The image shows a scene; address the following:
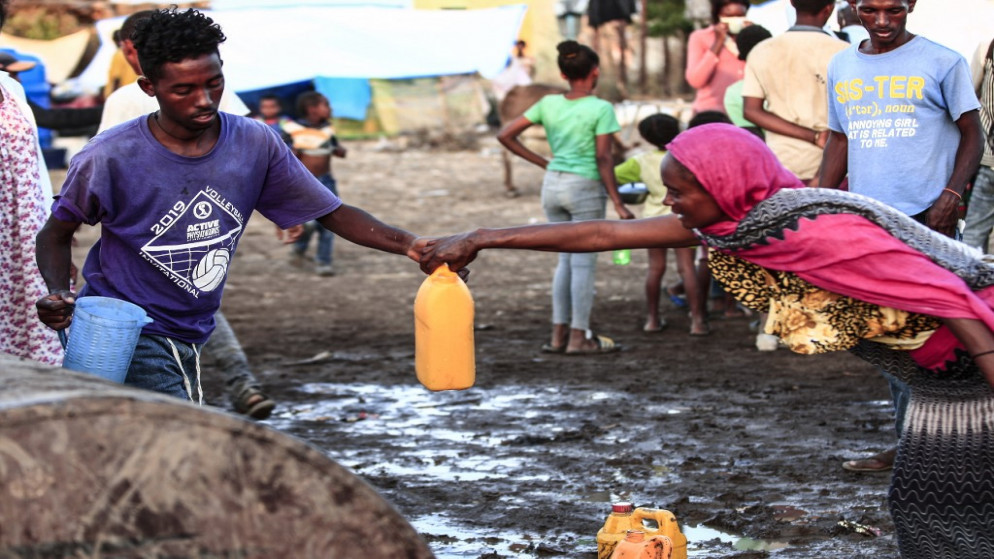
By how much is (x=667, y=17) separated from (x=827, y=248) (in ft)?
57.8

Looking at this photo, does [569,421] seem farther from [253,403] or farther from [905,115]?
[905,115]

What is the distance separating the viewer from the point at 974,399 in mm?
3014

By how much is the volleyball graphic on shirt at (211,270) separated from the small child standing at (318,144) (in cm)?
593

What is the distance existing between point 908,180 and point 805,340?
1677 mm

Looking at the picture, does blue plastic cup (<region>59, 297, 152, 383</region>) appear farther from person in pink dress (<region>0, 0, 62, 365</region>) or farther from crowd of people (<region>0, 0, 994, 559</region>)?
person in pink dress (<region>0, 0, 62, 365</region>)

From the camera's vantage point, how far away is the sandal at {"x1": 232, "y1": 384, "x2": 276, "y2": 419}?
557 cm

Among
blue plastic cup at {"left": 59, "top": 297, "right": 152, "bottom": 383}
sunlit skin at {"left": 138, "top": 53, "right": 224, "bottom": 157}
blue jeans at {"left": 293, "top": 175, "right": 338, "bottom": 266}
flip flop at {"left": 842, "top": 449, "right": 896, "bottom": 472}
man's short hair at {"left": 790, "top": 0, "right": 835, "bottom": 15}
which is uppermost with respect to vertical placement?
sunlit skin at {"left": 138, "top": 53, "right": 224, "bottom": 157}

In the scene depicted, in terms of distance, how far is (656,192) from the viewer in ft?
24.2

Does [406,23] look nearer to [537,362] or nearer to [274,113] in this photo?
[274,113]

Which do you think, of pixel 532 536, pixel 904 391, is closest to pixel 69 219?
pixel 532 536

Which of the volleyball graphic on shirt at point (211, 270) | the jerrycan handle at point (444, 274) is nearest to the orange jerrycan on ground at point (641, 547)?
the jerrycan handle at point (444, 274)

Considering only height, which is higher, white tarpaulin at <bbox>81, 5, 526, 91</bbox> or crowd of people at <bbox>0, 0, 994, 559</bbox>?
crowd of people at <bbox>0, 0, 994, 559</bbox>

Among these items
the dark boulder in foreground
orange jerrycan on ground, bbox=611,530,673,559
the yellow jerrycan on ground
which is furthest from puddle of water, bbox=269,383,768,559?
the dark boulder in foreground

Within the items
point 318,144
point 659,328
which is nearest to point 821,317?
point 659,328
